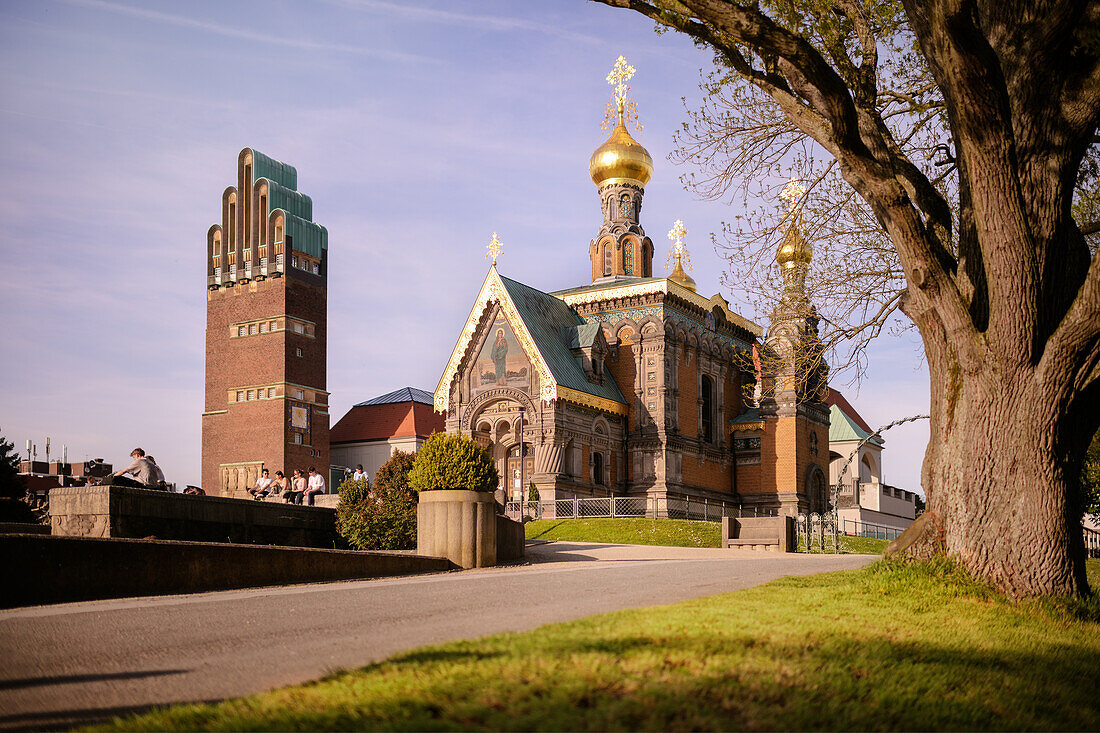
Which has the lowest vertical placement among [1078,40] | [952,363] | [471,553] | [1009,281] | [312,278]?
[471,553]

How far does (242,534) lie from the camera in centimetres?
1848

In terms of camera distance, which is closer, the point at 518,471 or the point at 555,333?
the point at 518,471

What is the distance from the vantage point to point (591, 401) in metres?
44.3

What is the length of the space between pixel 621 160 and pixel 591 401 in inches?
545

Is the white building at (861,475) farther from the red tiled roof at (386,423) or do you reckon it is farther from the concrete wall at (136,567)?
the concrete wall at (136,567)

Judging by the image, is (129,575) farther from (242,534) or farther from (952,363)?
(952,363)

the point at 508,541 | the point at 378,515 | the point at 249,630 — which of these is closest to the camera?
the point at 249,630

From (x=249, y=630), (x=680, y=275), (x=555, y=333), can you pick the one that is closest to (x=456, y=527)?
(x=249, y=630)

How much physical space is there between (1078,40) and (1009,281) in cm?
260

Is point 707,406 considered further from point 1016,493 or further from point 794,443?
point 1016,493

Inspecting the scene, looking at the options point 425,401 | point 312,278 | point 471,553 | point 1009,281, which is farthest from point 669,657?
point 425,401

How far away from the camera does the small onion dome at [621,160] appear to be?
2034 inches

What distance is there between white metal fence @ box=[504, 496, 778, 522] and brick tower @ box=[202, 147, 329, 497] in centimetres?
2070

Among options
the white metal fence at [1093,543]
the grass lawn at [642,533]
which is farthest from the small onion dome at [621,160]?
the white metal fence at [1093,543]
